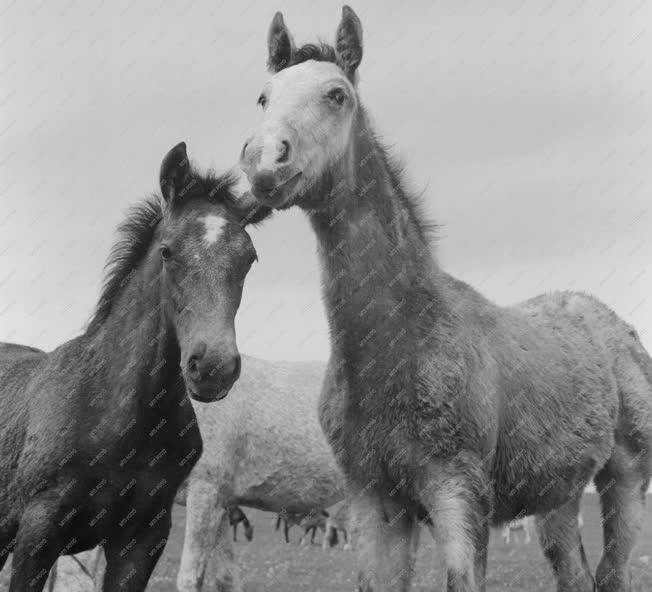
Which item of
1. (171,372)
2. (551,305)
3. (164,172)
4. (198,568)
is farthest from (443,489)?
(198,568)

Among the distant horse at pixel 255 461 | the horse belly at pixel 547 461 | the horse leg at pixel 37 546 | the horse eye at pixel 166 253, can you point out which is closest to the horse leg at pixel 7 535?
the horse leg at pixel 37 546

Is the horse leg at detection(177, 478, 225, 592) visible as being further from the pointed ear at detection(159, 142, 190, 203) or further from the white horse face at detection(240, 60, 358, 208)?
the white horse face at detection(240, 60, 358, 208)

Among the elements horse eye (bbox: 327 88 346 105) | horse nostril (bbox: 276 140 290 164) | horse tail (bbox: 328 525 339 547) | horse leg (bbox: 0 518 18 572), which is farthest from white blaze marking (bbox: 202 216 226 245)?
horse tail (bbox: 328 525 339 547)

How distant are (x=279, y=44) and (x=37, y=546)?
10.7ft

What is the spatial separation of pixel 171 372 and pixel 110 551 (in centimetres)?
105

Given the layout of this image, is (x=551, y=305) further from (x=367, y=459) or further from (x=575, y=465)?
(x=367, y=459)

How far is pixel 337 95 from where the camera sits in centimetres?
591

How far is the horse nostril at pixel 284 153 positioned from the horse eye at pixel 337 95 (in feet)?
1.89

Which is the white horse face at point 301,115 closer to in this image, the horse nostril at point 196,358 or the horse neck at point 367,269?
the horse neck at point 367,269

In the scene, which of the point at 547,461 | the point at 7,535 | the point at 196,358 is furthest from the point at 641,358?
the point at 7,535

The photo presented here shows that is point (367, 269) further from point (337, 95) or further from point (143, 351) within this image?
point (143, 351)

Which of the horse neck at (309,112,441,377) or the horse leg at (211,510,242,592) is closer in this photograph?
the horse neck at (309,112,441,377)

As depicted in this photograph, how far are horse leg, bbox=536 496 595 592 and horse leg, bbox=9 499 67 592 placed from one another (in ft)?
14.0

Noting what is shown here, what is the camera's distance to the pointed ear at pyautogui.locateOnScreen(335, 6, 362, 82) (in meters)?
6.26
